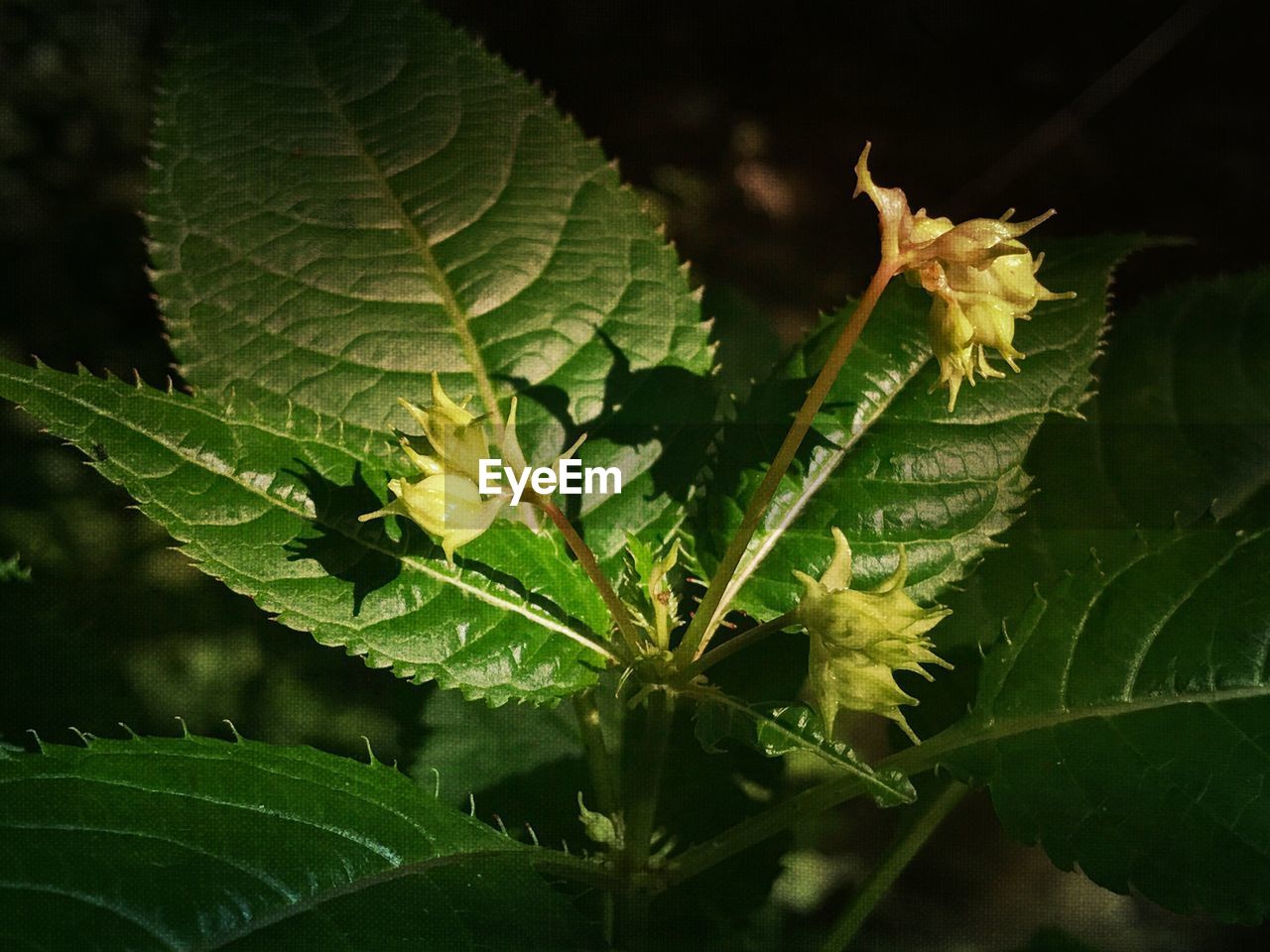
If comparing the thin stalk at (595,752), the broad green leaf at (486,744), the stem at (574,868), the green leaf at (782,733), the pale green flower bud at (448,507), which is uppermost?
the pale green flower bud at (448,507)

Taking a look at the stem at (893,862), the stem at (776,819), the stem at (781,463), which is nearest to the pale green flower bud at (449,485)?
the stem at (781,463)

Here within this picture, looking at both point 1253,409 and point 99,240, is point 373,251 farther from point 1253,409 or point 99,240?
point 99,240

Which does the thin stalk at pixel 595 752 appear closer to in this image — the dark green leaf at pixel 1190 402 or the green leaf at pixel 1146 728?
the green leaf at pixel 1146 728

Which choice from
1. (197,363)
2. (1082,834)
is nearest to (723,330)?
(197,363)

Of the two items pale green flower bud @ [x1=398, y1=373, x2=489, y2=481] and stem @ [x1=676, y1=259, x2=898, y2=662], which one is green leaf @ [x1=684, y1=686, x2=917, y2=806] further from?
pale green flower bud @ [x1=398, y1=373, x2=489, y2=481]

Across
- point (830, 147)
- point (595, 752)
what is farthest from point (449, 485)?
point (830, 147)
